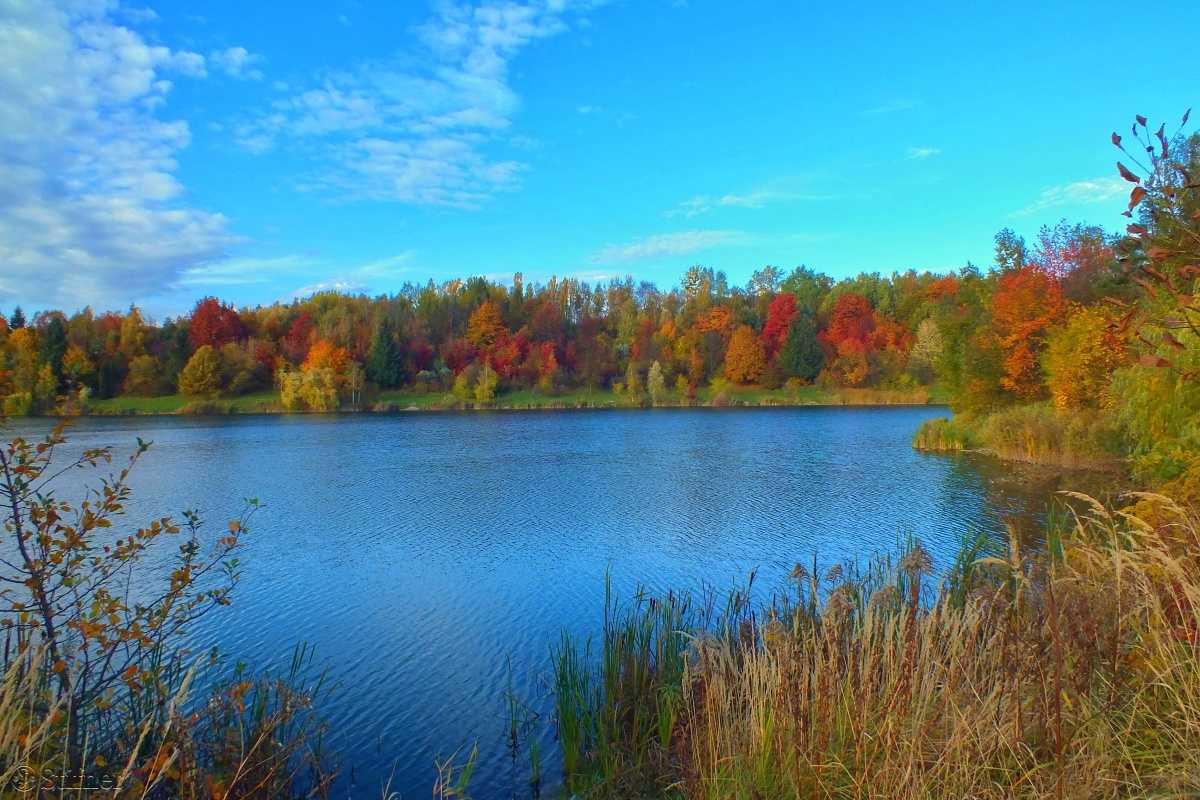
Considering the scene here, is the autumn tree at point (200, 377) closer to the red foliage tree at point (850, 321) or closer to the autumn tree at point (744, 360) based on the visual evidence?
the autumn tree at point (744, 360)

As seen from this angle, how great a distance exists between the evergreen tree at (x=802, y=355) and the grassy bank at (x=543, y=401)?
2760mm

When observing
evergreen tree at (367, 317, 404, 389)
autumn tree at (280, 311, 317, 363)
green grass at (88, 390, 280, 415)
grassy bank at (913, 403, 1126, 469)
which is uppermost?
autumn tree at (280, 311, 317, 363)

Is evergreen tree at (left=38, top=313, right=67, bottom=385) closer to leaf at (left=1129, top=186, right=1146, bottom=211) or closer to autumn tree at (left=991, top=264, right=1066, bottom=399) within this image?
autumn tree at (left=991, top=264, right=1066, bottom=399)

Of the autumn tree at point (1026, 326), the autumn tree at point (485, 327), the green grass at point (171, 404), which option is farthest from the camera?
the autumn tree at point (485, 327)

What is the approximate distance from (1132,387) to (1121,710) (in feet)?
50.7

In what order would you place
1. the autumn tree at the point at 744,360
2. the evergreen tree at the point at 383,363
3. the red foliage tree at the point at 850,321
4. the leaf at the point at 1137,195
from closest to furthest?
the leaf at the point at 1137,195 → the evergreen tree at the point at 383,363 → the autumn tree at the point at 744,360 → the red foliage tree at the point at 850,321

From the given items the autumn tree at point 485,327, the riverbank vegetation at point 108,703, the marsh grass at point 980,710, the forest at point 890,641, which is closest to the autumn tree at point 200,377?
the autumn tree at point 485,327

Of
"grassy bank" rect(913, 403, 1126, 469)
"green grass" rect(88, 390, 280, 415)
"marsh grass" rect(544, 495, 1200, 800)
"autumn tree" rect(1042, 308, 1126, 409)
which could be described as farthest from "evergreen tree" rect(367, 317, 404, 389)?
"marsh grass" rect(544, 495, 1200, 800)

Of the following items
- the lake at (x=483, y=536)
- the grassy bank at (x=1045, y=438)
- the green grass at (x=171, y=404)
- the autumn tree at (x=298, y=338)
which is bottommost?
the lake at (x=483, y=536)

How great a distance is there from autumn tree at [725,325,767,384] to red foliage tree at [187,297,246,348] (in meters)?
56.4

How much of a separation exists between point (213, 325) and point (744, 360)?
6007 cm

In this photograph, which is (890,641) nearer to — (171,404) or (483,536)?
(483,536)

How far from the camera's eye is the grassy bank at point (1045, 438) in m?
24.8

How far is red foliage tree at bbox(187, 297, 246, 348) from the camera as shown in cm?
8281
